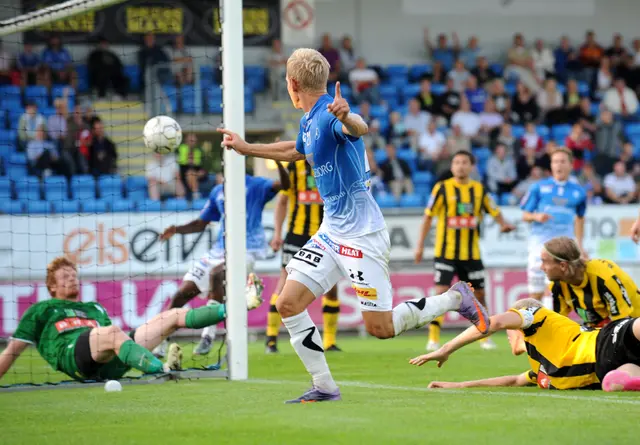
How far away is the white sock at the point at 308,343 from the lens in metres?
6.26

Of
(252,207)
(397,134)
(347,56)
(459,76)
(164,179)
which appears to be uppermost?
(347,56)

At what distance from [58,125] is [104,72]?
2873 mm

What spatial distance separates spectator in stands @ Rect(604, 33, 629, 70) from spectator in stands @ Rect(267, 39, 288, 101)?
7.74 metres

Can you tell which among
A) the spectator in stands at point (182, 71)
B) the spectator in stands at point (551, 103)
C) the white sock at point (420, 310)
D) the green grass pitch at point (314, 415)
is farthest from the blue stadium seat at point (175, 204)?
the white sock at point (420, 310)

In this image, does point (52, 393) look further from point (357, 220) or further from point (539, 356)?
point (539, 356)

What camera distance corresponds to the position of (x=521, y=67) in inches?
963

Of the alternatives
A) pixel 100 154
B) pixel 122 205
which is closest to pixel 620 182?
pixel 122 205

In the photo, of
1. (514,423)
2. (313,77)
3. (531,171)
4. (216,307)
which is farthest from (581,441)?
(531,171)

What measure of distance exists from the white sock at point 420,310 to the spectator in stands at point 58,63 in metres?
15.6

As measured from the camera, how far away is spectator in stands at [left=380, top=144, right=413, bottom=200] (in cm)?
1964

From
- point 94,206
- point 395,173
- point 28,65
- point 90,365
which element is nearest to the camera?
point 90,365

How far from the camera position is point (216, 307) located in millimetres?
8320

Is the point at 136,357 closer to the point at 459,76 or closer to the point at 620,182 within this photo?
the point at 620,182

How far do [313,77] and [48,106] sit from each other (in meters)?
14.6
